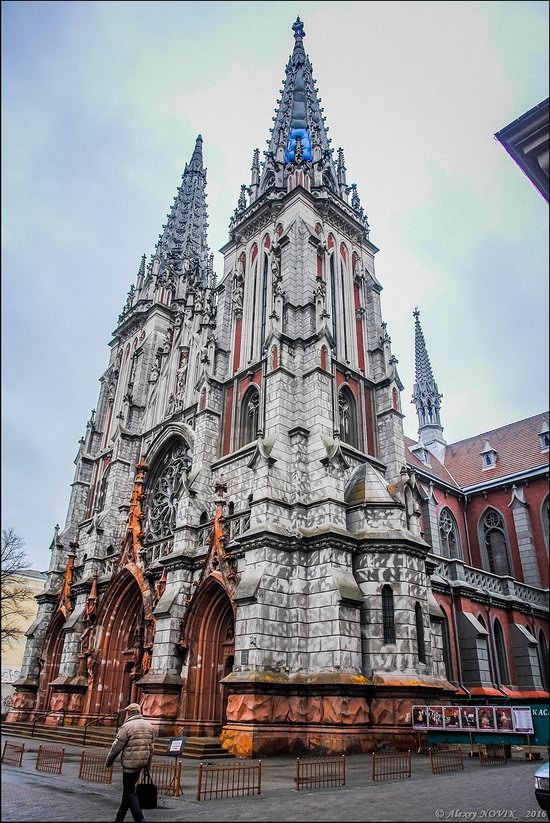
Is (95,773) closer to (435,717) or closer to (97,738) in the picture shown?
(435,717)

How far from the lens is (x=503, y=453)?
129 ft

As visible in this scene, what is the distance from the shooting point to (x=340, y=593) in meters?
19.7

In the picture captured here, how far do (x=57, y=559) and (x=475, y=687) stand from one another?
25.0 metres

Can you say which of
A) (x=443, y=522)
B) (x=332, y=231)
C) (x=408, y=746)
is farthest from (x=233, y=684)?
(x=332, y=231)

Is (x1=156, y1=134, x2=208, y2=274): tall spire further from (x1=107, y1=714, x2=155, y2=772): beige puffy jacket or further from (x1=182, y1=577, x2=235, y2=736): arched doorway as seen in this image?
(x1=107, y1=714, x2=155, y2=772): beige puffy jacket

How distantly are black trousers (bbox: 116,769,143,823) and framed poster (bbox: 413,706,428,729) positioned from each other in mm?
11876

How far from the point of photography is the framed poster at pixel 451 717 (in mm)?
16188

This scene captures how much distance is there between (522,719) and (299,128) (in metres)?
34.8

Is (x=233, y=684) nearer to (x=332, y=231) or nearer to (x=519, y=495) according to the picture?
(x=519, y=495)

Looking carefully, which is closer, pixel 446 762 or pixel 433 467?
pixel 446 762

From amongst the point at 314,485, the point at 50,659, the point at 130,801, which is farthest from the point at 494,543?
the point at 130,801

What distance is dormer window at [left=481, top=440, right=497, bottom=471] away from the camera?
39.5m

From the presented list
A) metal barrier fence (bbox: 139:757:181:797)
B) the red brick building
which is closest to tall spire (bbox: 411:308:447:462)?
the red brick building

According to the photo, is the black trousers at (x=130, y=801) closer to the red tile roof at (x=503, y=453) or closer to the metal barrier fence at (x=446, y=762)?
the metal barrier fence at (x=446, y=762)
